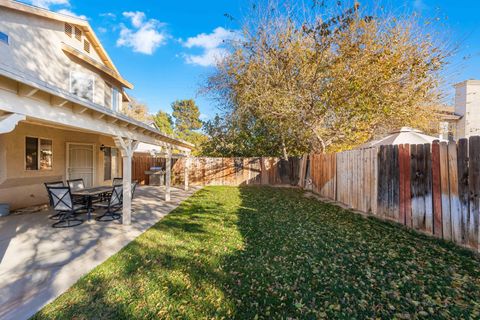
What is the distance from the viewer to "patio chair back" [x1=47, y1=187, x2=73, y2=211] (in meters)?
5.50

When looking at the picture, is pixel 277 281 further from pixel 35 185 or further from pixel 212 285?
pixel 35 185

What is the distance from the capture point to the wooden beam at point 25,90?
2.96 metres

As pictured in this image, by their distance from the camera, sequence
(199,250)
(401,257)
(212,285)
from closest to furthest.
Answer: (212,285), (401,257), (199,250)

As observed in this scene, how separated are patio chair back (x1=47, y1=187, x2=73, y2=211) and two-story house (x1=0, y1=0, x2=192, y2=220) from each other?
1305 millimetres

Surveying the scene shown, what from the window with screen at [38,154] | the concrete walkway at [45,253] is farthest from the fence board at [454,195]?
the window with screen at [38,154]

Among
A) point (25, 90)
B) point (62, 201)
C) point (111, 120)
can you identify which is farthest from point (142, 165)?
point (25, 90)

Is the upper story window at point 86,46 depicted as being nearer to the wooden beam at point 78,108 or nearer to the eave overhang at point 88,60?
the eave overhang at point 88,60

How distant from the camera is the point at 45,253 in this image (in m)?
4.09

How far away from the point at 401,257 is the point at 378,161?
3.20 metres

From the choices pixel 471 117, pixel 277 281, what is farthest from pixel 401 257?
pixel 471 117

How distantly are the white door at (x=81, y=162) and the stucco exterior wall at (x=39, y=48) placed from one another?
83.9 inches

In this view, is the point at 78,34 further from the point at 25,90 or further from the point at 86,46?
the point at 25,90

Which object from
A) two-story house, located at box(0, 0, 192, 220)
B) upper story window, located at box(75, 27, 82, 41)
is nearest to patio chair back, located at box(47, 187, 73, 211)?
two-story house, located at box(0, 0, 192, 220)

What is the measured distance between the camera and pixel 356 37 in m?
8.86
